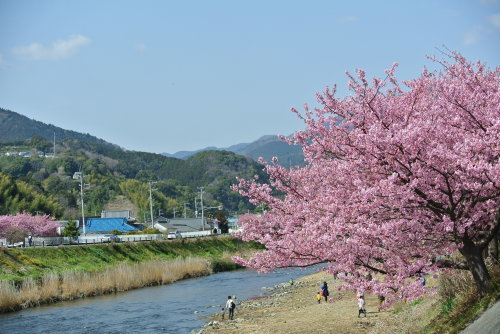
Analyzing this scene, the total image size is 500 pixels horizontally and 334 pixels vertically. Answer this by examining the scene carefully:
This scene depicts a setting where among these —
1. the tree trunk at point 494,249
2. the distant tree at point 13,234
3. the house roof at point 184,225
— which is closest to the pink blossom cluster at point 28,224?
the distant tree at point 13,234

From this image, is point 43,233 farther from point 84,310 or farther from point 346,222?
point 346,222

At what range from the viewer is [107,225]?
12975cm

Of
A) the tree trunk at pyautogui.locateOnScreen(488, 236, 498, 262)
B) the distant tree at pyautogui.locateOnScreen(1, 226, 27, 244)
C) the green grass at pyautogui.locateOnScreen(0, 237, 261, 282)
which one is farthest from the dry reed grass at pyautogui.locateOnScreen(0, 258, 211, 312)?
the tree trunk at pyautogui.locateOnScreen(488, 236, 498, 262)

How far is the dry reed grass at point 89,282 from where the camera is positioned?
43.7 metres

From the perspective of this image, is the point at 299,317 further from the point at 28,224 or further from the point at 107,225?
the point at 107,225

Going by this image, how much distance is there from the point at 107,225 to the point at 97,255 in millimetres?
63722

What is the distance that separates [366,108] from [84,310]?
112 feet

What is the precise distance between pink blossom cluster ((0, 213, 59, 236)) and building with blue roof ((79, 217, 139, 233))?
28.5 metres

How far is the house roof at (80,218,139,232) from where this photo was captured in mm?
125637

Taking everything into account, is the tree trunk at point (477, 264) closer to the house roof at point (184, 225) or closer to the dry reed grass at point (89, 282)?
the dry reed grass at point (89, 282)

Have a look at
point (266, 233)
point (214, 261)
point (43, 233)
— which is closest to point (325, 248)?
point (266, 233)

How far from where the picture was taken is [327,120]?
1438cm

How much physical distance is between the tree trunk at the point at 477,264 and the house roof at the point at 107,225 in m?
116

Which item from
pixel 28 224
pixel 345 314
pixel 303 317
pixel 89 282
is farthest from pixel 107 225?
pixel 345 314
